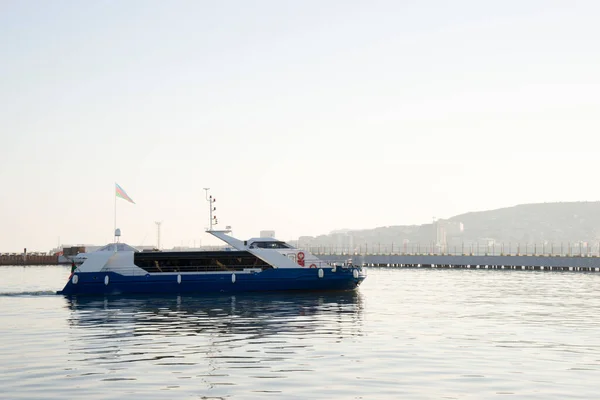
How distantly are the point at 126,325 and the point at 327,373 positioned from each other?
56.3 ft

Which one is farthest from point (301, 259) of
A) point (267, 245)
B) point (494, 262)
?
point (494, 262)

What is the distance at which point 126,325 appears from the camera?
119 ft

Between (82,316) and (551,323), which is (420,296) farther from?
(82,316)

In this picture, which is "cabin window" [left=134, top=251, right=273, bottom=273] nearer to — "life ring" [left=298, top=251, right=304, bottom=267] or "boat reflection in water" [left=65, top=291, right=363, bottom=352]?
"life ring" [left=298, top=251, right=304, bottom=267]

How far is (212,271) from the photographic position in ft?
194

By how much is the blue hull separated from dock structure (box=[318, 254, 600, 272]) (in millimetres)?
54620

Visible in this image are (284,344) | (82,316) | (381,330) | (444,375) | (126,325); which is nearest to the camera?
(444,375)

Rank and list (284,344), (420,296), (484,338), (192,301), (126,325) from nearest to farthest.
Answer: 1. (284,344)
2. (484,338)
3. (126,325)
4. (192,301)
5. (420,296)

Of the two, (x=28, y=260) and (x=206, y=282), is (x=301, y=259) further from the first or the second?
(x=28, y=260)

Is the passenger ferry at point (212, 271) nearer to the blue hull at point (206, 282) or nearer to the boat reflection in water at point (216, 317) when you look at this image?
the blue hull at point (206, 282)

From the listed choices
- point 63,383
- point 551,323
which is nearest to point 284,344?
point 63,383

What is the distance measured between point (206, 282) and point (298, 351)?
31927mm

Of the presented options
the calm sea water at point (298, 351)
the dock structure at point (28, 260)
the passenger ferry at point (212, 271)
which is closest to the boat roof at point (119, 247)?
the passenger ferry at point (212, 271)

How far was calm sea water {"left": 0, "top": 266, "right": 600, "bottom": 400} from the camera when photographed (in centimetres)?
1948
